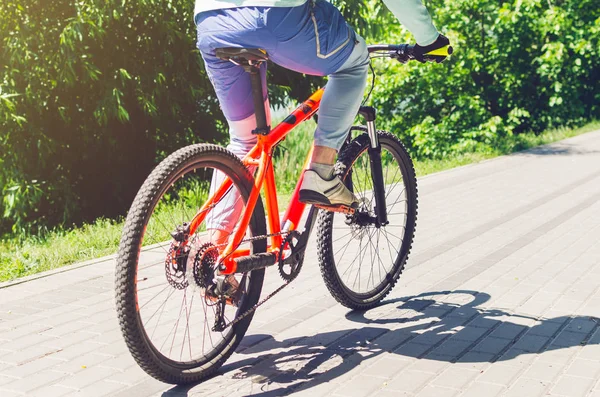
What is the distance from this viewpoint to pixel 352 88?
13.5 feet

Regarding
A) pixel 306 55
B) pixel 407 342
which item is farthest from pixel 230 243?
pixel 407 342

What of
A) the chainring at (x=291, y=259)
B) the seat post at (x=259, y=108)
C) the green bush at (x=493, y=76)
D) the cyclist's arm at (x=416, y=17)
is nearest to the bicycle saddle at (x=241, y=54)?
the seat post at (x=259, y=108)

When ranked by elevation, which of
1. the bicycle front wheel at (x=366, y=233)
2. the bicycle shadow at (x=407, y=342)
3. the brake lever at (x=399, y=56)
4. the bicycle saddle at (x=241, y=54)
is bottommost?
the bicycle shadow at (x=407, y=342)

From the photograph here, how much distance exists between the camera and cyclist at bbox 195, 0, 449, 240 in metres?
3.70

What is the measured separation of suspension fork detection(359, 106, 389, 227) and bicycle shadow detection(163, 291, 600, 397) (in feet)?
1.84

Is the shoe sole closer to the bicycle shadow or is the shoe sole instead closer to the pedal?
the pedal

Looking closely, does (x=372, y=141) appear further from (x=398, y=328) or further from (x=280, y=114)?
(x=280, y=114)

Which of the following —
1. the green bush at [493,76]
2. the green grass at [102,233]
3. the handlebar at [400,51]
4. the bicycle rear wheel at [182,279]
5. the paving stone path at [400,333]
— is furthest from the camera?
the green bush at [493,76]

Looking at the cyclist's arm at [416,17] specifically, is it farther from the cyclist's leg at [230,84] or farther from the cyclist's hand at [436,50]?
the cyclist's leg at [230,84]

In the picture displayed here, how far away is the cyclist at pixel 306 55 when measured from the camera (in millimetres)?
3699

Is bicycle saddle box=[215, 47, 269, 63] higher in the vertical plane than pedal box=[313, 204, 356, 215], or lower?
higher

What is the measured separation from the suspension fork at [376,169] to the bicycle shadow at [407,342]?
0.56 m

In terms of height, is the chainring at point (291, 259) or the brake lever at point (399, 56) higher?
the brake lever at point (399, 56)

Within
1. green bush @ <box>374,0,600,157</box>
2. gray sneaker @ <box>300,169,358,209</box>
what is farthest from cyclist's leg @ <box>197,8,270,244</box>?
green bush @ <box>374,0,600,157</box>
